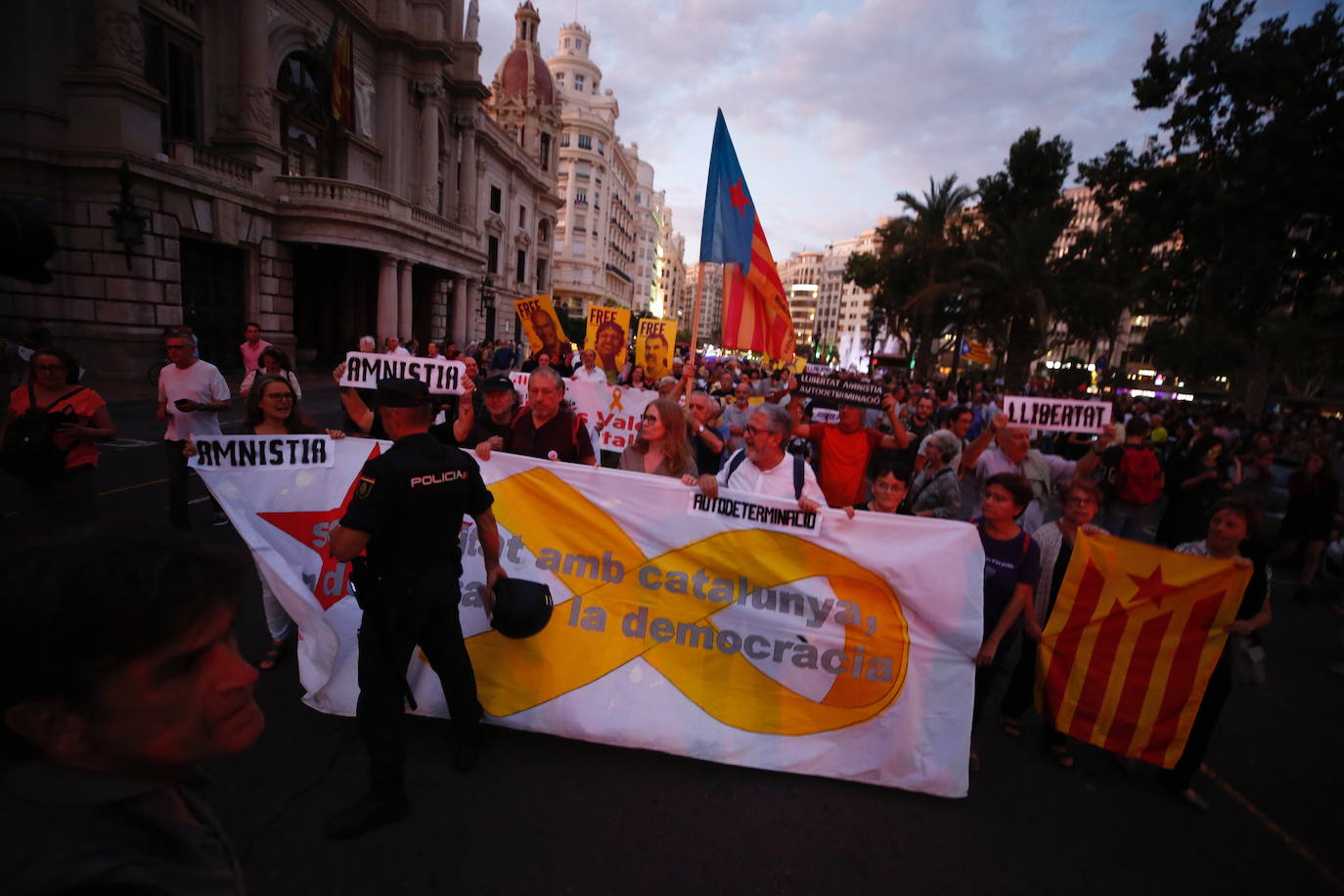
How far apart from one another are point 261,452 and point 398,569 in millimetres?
1501

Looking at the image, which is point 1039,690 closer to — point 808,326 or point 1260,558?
point 1260,558

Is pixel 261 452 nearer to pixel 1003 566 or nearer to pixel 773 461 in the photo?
pixel 773 461

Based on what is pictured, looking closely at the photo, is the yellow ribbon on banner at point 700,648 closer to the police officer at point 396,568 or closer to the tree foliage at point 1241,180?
the police officer at point 396,568

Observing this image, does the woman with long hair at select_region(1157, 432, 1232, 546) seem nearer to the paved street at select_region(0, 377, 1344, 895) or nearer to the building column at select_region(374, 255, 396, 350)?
the paved street at select_region(0, 377, 1344, 895)

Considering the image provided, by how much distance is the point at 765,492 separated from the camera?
3.77 metres

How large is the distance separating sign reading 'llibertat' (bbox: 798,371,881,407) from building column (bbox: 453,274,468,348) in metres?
28.8

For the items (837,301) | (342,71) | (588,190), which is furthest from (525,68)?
(837,301)

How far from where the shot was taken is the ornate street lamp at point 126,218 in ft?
48.9

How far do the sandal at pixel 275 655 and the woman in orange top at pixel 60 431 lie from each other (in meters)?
1.56

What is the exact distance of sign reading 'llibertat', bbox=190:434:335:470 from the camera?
11.2 ft

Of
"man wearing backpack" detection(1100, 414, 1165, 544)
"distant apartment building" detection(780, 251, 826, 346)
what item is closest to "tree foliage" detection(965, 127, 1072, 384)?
"man wearing backpack" detection(1100, 414, 1165, 544)

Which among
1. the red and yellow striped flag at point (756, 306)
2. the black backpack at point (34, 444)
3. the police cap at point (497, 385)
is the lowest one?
the black backpack at point (34, 444)

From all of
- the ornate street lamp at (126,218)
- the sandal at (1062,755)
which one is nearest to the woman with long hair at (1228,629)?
the sandal at (1062,755)

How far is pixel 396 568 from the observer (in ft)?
8.70
